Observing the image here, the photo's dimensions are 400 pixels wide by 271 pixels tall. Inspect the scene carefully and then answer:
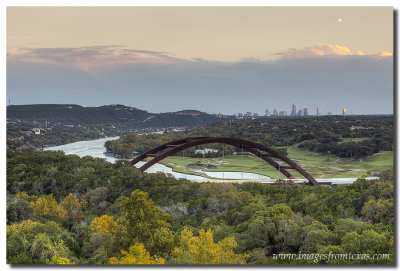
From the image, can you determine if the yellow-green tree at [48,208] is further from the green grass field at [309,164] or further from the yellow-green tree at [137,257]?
the green grass field at [309,164]

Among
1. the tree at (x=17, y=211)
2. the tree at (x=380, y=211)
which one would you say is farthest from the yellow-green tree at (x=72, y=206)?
the tree at (x=380, y=211)

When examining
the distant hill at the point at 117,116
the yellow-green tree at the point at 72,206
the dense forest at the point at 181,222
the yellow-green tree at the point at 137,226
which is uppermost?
the distant hill at the point at 117,116

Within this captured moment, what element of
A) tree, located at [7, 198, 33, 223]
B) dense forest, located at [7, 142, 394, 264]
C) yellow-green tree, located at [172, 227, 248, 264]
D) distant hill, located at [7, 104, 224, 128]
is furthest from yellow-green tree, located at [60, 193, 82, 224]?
yellow-green tree, located at [172, 227, 248, 264]

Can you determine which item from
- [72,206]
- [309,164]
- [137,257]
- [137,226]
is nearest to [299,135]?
[309,164]

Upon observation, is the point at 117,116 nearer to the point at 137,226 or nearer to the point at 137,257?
the point at 137,226

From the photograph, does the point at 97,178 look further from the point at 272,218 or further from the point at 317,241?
the point at 317,241

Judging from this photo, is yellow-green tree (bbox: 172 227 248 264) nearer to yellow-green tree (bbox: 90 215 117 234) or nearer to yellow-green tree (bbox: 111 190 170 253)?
yellow-green tree (bbox: 111 190 170 253)
